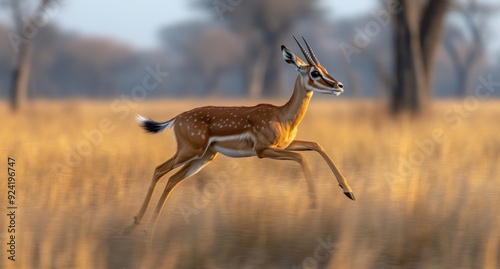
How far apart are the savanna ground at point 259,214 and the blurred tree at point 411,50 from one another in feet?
17.9

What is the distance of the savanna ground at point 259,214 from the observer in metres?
5.38

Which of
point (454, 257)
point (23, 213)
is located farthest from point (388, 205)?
point (23, 213)

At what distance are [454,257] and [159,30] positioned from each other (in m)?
65.9

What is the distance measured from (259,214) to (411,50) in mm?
→ 9481

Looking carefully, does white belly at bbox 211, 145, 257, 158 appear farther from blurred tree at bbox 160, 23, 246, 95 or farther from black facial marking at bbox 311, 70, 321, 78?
blurred tree at bbox 160, 23, 246, 95

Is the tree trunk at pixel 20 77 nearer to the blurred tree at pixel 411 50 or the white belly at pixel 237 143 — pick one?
the blurred tree at pixel 411 50

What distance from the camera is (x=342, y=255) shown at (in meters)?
5.19

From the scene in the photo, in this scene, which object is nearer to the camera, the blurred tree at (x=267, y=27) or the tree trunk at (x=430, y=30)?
the tree trunk at (x=430, y=30)

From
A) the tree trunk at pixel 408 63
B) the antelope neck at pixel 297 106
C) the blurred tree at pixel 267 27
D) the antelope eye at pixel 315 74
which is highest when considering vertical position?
the blurred tree at pixel 267 27

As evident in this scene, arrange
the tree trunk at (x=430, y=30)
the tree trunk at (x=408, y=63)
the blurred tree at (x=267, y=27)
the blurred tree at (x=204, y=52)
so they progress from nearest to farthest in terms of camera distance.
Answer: the tree trunk at (x=408, y=63)
the tree trunk at (x=430, y=30)
the blurred tree at (x=267, y=27)
the blurred tree at (x=204, y=52)

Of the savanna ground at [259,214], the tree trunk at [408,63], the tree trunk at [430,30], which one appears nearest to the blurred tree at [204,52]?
the tree trunk at [430,30]

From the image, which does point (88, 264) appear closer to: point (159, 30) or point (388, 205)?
point (388, 205)

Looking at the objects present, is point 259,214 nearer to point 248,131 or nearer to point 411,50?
point 248,131

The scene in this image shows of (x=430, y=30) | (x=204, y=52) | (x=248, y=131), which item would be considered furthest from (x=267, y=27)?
(x=248, y=131)
